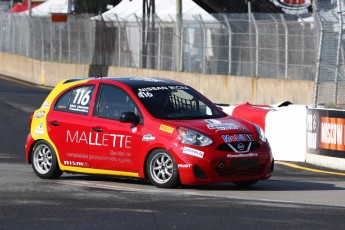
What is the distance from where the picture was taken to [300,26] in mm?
29750

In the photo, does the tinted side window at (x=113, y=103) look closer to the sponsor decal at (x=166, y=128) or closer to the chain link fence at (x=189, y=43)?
the sponsor decal at (x=166, y=128)

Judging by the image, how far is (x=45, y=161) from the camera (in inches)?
572

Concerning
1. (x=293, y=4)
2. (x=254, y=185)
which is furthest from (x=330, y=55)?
(x=293, y=4)

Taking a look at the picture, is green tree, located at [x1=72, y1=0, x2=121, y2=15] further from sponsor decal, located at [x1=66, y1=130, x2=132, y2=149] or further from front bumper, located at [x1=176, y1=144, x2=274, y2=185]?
front bumper, located at [x1=176, y1=144, x2=274, y2=185]

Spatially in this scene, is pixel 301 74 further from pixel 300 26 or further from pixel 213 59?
pixel 213 59

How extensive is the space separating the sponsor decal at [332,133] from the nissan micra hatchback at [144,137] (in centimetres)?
352

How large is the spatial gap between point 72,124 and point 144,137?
1.29 meters

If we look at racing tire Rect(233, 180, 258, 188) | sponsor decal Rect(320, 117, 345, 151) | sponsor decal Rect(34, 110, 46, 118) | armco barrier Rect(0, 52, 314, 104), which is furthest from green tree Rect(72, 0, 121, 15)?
racing tire Rect(233, 180, 258, 188)

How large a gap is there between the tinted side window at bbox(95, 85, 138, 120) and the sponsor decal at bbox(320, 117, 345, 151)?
439 centimetres

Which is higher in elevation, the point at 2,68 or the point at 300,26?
the point at 300,26

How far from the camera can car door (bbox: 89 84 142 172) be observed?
13.5 meters

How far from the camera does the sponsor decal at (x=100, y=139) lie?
1356 cm

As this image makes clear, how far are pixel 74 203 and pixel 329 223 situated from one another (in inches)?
113

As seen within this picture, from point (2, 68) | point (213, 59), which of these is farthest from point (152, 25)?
point (2, 68)
